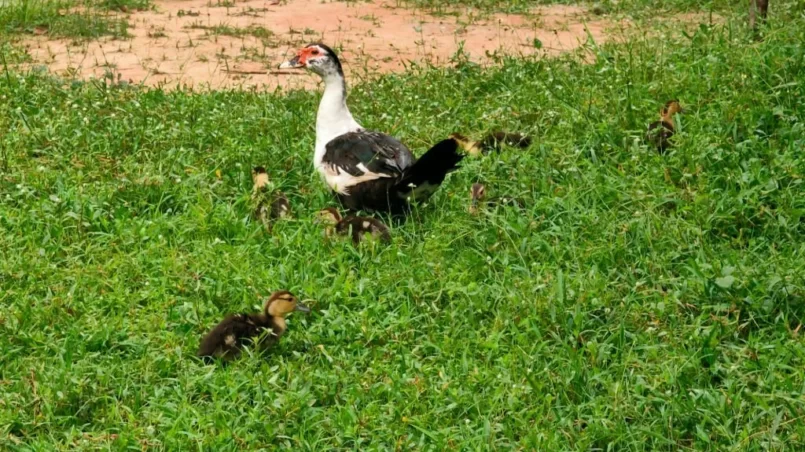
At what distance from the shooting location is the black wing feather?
6.62 metres

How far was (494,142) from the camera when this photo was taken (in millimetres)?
7250

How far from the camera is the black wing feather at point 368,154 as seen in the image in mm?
6621

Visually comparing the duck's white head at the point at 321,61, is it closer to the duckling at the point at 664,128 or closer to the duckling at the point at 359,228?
the duckling at the point at 359,228

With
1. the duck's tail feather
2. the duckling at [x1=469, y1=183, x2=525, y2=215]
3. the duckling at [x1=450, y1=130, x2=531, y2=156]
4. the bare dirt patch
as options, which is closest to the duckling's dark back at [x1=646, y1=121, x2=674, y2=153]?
the duckling at [x1=450, y1=130, x2=531, y2=156]

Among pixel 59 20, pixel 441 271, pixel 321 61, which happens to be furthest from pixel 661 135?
pixel 59 20

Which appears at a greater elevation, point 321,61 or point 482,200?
point 321,61

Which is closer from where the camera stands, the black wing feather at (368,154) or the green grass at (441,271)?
the green grass at (441,271)

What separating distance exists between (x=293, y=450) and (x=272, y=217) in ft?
7.63

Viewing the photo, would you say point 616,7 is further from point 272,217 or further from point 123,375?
point 123,375

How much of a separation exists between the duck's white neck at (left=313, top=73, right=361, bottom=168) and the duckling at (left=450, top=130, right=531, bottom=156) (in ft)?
2.24

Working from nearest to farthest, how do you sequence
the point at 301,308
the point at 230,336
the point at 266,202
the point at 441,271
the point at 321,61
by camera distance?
the point at 230,336, the point at 301,308, the point at 441,271, the point at 266,202, the point at 321,61

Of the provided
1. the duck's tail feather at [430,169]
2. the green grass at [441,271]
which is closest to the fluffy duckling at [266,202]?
the green grass at [441,271]

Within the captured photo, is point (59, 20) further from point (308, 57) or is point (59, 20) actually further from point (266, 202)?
point (266, 202)

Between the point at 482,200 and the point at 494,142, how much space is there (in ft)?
2.61
